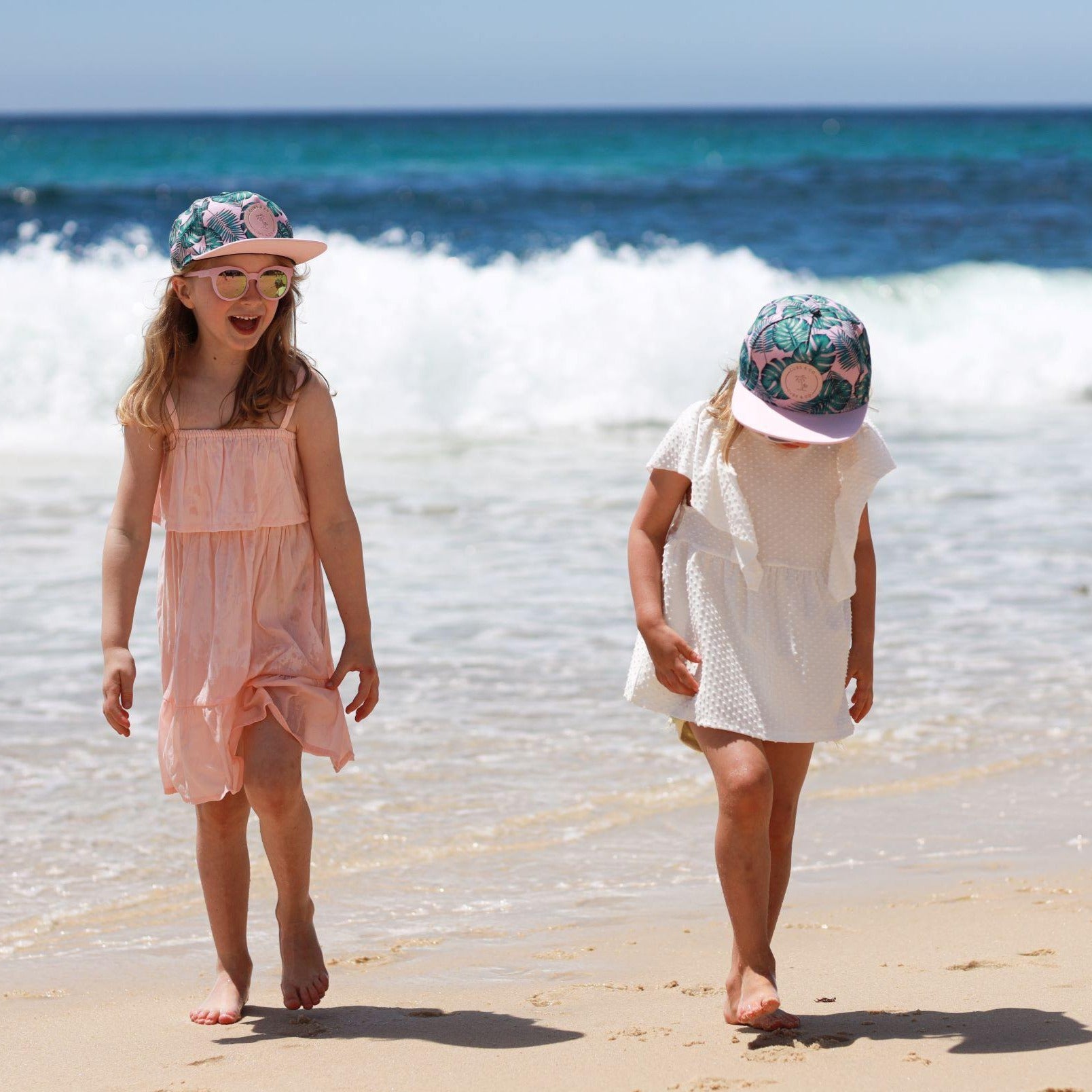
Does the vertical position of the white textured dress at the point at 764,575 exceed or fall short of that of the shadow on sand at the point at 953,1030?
it exceeds it

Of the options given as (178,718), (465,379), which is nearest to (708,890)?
(178,718)

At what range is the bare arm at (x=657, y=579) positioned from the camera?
259cm

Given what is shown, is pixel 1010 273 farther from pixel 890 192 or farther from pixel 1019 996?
pixel 1019 996

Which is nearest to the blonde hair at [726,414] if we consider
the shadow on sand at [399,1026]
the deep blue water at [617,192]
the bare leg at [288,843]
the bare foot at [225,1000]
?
the bare leg at [288,843]

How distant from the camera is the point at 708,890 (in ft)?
11.1

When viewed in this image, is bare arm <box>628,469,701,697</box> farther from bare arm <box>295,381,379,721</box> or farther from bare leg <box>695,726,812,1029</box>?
bare arm <box>295,381,379,721</box>

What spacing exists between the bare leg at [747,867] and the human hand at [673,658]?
96 mm

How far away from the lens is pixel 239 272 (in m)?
2.66

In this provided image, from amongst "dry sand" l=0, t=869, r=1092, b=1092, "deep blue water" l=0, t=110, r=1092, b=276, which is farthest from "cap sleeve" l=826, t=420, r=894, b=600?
"deep blue water" l=0, t=110, r=1092, b=276

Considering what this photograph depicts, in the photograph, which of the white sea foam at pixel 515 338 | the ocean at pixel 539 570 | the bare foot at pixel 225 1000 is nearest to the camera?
the bare foot at pixel 225 1000

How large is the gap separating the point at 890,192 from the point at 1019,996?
2492cm

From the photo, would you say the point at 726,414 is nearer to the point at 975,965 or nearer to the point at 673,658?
the point at 673,658

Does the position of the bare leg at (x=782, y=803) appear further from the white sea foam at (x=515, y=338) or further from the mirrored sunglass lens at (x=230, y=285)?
the white sea foam at (x=515, y=338)

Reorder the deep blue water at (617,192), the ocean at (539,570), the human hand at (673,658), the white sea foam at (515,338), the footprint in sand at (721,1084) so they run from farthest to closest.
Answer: the deep blue water at (617,192) < the white sea foam at (515,338) < the ocean at (539,570) < the human hand at (673,658) < the footprint in sand at (721,1084)
